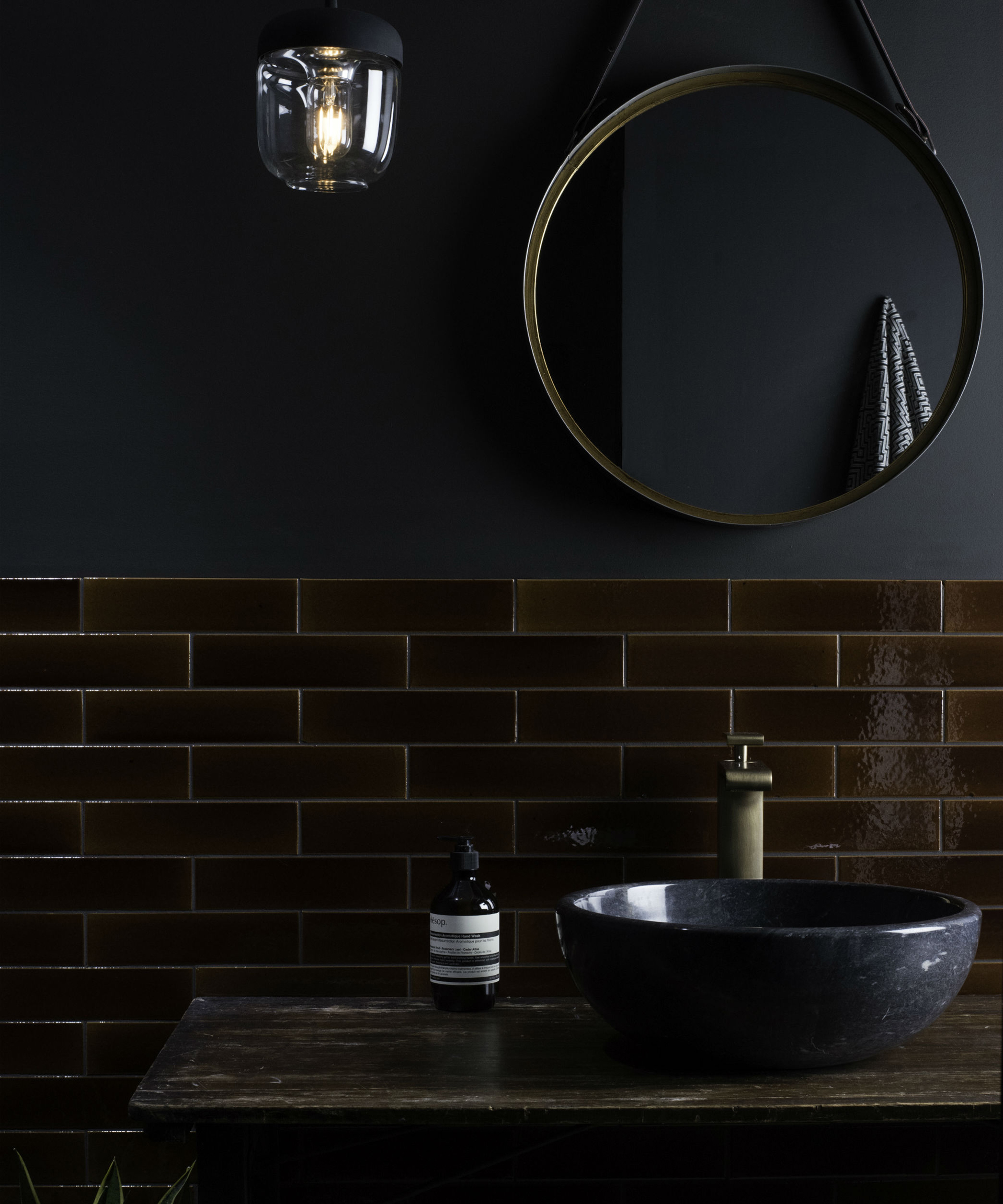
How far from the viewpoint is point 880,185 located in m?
1.67

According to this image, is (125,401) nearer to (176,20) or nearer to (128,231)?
(128,231)

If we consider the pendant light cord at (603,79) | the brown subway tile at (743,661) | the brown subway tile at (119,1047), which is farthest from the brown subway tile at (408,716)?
the pendant light cord at (603,79)

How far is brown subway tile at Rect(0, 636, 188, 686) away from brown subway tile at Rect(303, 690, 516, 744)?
214mm

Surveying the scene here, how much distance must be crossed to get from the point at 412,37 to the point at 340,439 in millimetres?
588

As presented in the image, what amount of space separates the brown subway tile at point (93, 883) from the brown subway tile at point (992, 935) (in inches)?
44.8

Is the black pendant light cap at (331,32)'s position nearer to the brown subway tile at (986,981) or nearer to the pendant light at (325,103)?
the pendant light at (325,103)

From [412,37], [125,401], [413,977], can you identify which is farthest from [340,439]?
[413,977]

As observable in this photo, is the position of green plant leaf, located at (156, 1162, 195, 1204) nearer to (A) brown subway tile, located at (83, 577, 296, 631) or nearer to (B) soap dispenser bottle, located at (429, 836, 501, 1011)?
(B) soap dispenser bottle, located at (429, 836, 501, 1011)

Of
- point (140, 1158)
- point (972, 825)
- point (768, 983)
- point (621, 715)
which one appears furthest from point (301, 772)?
point (972, 825)

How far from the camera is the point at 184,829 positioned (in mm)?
1643

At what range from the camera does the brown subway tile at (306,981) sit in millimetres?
1630

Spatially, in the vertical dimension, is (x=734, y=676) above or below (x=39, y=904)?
above

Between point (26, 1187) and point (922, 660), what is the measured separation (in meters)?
1.43

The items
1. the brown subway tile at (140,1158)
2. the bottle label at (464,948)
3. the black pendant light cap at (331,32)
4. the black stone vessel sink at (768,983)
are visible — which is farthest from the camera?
the brown subway tile at (140,1158)
